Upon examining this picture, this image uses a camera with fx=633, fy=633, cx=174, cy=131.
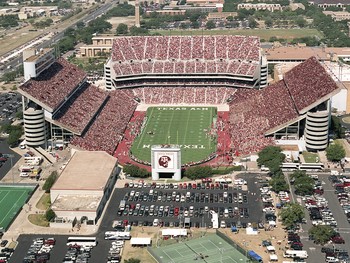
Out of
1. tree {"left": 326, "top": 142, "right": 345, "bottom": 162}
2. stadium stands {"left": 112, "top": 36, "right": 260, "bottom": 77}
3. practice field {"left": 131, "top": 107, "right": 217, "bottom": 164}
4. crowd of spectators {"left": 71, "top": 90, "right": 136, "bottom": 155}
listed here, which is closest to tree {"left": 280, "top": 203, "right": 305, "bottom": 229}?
tree {"left": 326, "top": 142, "right": 345, "bottom": 162}

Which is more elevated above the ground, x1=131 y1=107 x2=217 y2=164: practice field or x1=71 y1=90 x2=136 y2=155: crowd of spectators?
x1=71 y1=90 x2=136 y2=155: crowd of spectators

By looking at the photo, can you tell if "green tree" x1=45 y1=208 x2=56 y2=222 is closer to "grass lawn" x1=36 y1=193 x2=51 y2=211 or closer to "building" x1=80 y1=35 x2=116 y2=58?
"grass lawn" x1=36 y1=193 x2=51 y2=211

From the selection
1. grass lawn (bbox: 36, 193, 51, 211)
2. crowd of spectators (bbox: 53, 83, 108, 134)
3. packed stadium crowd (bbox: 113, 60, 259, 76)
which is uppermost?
packed stadium crowd (bbox: 113, 60, 259, 76)

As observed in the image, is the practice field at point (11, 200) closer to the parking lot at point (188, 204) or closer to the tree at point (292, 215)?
the parking lot at point (188, 204)

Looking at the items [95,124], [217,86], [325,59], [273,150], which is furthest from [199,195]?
[325,59]

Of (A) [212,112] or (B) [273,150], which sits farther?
(A) [212,112]

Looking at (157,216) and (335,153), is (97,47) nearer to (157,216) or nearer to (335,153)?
(335,153)

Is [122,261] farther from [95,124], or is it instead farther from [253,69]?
[253,69]
